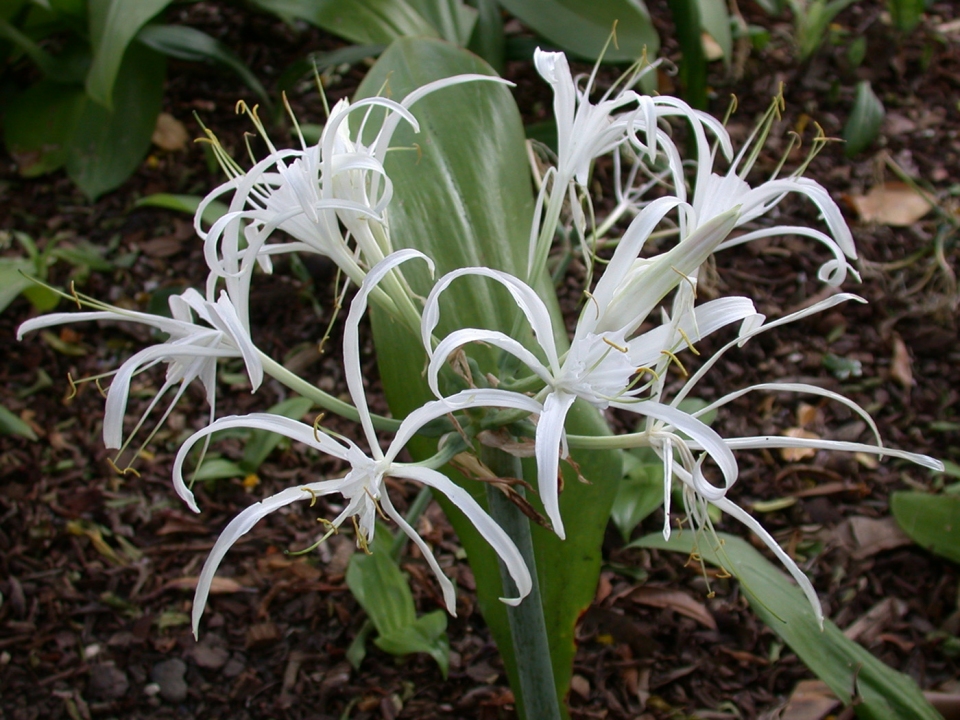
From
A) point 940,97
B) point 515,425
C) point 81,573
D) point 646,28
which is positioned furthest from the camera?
point 940,97

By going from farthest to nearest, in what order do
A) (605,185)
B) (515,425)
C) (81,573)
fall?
(605,185) < (81,573) < (515,425)

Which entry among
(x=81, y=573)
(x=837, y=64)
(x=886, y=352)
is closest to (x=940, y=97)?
(x=837, y=64)

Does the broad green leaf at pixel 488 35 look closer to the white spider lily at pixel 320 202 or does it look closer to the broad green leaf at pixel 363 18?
the broad green leaf at pixel 363 18

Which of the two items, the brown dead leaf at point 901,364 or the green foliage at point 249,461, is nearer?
the green foliage at point 249,461

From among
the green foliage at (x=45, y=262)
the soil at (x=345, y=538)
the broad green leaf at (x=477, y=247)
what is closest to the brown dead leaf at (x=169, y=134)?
the soil at (x=345, y=538)

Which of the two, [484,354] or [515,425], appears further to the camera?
[484,354]

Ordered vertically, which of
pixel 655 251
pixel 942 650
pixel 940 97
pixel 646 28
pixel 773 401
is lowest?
pixel 942 650

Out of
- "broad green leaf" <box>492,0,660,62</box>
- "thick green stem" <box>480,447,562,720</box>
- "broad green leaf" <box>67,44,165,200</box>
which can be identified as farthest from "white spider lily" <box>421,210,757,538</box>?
"broad green leaf" <box>67,44,165,200</box>

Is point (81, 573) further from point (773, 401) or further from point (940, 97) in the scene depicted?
point (940, 97)
